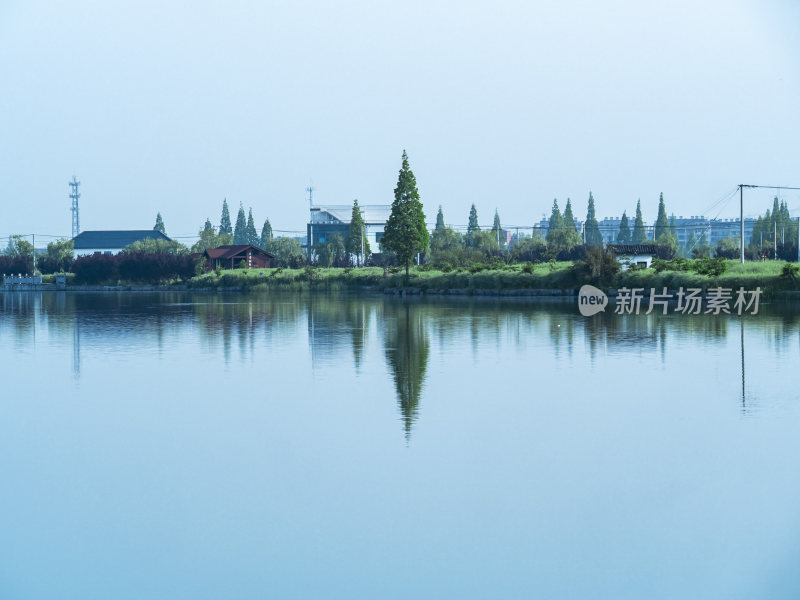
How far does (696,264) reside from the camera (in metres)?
44.1

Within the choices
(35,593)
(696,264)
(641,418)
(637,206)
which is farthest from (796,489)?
(637,206)

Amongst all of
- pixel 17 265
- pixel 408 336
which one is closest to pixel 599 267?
pixel 408 336

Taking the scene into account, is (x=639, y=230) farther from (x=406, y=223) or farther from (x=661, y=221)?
(x=406, y=223)

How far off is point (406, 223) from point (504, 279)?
12107 millimetres

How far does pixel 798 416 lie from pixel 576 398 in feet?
10.1

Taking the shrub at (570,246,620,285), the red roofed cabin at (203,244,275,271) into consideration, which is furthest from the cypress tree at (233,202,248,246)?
the shrub at (570,246,620,285)

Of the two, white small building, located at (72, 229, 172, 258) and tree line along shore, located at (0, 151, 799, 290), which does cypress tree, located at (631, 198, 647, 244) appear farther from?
white small building, located at (72, 229, 172, 258)

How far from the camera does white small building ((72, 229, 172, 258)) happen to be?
117875 millimetres

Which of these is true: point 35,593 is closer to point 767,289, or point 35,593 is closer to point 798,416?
point 798,416

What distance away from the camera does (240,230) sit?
133 m

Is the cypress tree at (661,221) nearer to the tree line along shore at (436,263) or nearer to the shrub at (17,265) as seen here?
the tree line along shore at (436,263)

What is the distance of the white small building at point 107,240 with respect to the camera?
117875mm

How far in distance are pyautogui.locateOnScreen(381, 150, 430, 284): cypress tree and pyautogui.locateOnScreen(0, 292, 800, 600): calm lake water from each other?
1626 inches

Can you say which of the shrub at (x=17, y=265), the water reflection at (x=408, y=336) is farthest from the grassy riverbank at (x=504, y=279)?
the shrub at (x=17, y=265)
